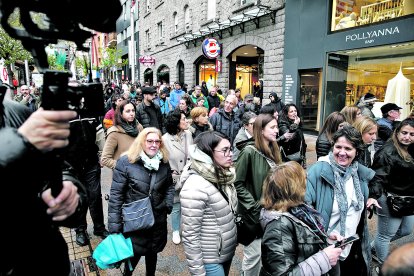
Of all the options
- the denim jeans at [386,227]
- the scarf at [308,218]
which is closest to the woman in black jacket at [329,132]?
the denim jeans at [386,227]

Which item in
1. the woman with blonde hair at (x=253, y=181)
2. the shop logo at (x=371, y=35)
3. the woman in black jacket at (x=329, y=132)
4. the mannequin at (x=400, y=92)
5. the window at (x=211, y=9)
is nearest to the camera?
the woman with blonde hair at (x=253, y=181)

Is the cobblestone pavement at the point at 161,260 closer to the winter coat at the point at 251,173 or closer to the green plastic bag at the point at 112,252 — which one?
the green plastic bag at the point at 112,252

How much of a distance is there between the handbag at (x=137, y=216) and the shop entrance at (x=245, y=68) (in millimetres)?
13111

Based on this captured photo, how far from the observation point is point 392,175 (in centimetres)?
Result: 352

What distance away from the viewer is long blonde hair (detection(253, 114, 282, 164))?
10.6 ft

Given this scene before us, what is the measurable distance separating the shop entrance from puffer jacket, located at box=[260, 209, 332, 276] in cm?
1373

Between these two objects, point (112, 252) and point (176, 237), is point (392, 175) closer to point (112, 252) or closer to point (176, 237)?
point (176, 237)

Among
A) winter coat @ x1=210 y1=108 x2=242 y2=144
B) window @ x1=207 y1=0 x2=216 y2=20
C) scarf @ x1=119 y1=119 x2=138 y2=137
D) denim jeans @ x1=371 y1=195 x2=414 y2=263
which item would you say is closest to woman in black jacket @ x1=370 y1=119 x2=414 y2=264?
denim jeans @ x1=371 y1=195 x2=414 y2=263

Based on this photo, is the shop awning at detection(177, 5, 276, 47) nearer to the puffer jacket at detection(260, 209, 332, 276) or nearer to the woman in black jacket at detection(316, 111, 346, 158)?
the woman in black jacket at detection(316, 111, 346, 158)

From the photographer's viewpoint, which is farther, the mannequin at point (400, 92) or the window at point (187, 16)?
the window at point (187, 16)

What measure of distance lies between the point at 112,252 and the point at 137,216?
0.39m

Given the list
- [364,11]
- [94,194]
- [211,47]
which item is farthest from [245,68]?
[94,194]

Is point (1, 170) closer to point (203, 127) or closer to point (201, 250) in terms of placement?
point (201, 250)

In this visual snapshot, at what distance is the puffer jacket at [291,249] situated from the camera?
1906 millimetres
